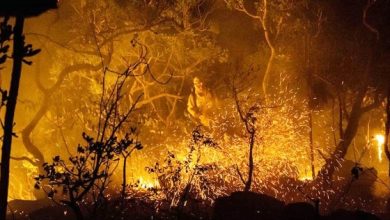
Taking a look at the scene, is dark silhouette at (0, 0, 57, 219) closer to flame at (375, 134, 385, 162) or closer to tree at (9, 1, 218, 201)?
tree at (9, 1, 218, 201)

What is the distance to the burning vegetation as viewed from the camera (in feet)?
44.7

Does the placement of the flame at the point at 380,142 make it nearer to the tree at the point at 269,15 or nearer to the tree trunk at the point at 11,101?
the tree at the point at 269,15

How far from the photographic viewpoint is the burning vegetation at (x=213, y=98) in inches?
537

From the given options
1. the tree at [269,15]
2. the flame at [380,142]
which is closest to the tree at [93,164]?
the tree at [269,15]

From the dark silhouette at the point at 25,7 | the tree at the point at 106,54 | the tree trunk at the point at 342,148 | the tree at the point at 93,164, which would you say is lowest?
the tree at the point at 93,164

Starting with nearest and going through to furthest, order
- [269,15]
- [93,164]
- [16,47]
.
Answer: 1. [16,47]
2. [93,164]
3. [269,15]

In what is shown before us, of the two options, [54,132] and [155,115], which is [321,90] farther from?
[54,132]

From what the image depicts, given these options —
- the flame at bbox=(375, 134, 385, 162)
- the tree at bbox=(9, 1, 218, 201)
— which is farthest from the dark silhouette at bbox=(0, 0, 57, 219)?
the flame at bbox=(375, 134, 385, 162)

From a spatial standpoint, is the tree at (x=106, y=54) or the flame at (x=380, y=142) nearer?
the tree at (x=106, y=54)

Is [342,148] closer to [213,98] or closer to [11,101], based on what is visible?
[213,98]

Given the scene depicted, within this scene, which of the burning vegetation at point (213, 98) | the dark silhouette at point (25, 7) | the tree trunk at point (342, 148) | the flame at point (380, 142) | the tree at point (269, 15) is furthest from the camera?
the flame at point (380, 142)

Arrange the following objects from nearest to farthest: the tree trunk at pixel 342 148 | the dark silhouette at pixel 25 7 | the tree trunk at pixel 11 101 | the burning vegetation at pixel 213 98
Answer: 1. the dark silhouette at pixel 25 7
2. the tree trunk at pixel 11 101
3. the burning vegetation at pixel 213 98
4. the tree trunk at pixel 342 148

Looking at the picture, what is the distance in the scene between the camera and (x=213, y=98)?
18.3 meters

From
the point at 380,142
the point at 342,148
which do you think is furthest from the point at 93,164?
the point at 380,142
